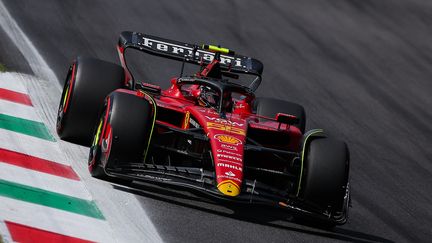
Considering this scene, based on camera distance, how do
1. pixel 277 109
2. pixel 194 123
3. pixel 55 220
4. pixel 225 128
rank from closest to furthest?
pixel 55 220
pixel 225 128
pixel 194 123
pixel 277 109

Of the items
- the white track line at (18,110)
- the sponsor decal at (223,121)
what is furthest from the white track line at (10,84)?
the sponsor decal at (223,121)

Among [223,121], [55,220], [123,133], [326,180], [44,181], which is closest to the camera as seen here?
[55,220]

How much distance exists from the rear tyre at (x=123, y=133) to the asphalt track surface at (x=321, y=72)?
486mm

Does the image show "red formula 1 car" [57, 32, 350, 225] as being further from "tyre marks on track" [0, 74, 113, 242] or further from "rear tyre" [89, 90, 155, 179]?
"tyre marks on track" [0, 74, 113, 242]

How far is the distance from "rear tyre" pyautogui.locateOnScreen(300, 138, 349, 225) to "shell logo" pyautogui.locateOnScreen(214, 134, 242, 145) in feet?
2.43

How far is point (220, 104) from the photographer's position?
10.9m

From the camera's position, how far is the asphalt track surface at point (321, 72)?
10164mm

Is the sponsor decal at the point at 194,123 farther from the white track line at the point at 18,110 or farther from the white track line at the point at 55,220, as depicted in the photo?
the white track line at the point at 18,110

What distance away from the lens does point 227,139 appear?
9945mm

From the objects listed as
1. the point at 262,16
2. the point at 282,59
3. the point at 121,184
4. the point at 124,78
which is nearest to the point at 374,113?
the point at 282,59

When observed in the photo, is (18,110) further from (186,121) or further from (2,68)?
(186,121)

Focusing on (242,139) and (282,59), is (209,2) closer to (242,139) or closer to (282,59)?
(282,59)

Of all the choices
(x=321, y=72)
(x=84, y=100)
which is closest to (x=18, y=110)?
(x=84, y=100)

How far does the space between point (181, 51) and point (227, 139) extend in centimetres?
272
